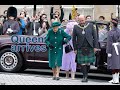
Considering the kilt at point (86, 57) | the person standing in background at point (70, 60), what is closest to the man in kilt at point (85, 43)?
the kilt at point (86, 57)

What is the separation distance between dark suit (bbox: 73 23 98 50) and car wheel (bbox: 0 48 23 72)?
2524 mm

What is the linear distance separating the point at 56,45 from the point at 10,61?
2.26 meters

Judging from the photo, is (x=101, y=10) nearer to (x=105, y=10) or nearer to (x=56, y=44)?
(x=105, y=10)

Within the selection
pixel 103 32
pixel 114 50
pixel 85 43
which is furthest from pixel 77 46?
pixel 103 32

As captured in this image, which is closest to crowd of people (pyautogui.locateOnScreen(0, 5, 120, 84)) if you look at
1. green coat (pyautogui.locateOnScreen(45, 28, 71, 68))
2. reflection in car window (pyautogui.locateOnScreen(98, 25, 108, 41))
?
green coat (pyautogui.locateOnScreen(45, 28, 71, 68))

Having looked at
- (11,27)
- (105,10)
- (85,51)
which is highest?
(105,10)

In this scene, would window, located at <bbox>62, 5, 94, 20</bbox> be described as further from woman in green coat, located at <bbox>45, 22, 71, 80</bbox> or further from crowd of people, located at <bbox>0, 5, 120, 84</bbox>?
woman in green coat, located at <bbox>45, 22, 71, 80</bbox>

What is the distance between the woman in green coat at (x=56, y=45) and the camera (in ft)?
43.5

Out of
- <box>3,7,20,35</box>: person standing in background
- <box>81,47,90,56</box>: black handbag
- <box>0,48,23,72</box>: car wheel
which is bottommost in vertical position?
<box>0,48,23,72</box>: car wheel

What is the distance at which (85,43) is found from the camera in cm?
1300

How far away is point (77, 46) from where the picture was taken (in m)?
13.1

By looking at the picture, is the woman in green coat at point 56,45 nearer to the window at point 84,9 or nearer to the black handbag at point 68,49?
the black handbag at point 68,49

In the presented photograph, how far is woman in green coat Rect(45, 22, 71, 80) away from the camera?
1325 centimetres

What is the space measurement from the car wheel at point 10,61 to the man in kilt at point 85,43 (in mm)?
2531
